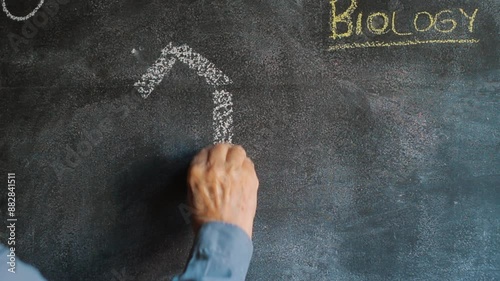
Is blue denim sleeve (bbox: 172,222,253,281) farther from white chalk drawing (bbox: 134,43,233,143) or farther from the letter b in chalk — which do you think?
the letter b in chalk

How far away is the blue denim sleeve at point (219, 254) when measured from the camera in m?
1.11

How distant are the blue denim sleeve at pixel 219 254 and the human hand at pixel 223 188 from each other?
0.04 meters

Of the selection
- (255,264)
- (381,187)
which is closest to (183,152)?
(255,264)

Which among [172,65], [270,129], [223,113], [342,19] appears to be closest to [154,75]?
[172,65]

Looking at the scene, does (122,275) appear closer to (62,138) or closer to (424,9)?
(62,138)

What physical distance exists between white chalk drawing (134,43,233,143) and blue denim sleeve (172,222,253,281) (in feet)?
0.94

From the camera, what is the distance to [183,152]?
1381mm

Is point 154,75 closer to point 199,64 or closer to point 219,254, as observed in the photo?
point 199,64

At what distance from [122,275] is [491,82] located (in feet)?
3.76

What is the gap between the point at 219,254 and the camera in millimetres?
1139

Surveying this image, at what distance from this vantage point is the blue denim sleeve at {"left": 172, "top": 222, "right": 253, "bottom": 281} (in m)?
1.11

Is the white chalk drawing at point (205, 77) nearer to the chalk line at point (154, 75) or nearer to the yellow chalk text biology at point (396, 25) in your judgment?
the chalk line at point (154, 75)

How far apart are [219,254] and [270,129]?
391mm

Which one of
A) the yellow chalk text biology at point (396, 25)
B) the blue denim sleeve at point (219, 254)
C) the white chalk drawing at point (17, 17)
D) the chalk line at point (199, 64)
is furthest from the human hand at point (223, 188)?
the white chalk drawing at point (17, 17)
